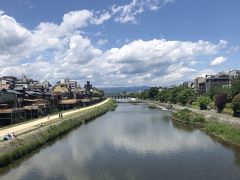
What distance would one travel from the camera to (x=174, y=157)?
3897 centimetres

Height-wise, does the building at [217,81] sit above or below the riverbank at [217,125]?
above

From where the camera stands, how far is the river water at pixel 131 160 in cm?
3222

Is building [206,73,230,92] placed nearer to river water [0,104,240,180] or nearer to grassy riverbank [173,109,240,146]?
grassy riverbank [173,109,240,146]

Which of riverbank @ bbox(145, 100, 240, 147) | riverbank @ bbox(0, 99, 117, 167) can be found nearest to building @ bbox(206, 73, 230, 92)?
riverbank @ bbox(145, 100, 240, 147)

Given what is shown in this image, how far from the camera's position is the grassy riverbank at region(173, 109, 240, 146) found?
4971 centimetres

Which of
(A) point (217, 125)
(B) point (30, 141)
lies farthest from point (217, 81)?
(B) point (30, 141)

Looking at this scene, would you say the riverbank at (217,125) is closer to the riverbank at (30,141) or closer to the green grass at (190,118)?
the green grass at (190,118)

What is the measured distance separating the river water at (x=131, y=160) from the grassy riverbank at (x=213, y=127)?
186cm

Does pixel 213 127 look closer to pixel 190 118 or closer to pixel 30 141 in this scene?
pixel 190 118

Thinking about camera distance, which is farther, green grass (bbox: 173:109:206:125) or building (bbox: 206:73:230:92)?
building (bbox: 206:73:230:92)

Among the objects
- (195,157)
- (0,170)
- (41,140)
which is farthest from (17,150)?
(195,157)

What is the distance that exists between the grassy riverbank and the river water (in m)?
1.86

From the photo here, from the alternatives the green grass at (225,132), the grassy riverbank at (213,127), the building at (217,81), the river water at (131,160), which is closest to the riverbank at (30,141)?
the river water at (131,160)

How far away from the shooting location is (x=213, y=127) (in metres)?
59.1
